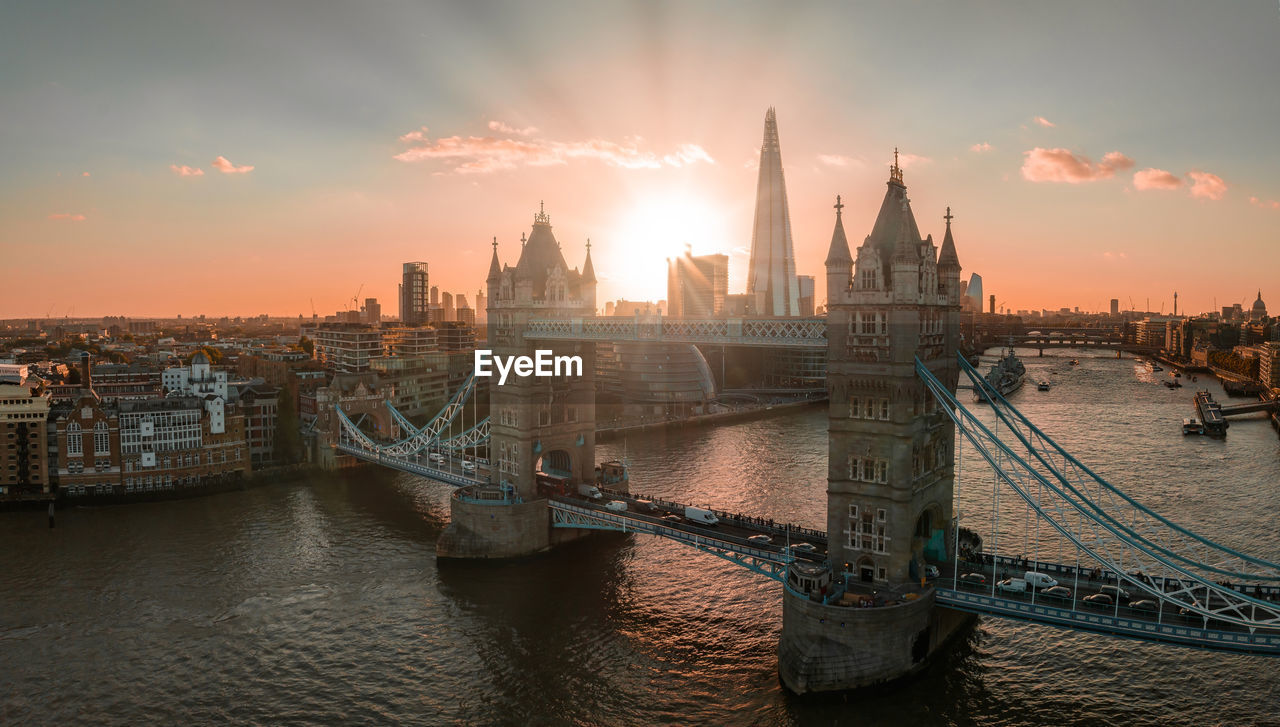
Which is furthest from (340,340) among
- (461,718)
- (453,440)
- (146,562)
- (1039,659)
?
(1039,659)

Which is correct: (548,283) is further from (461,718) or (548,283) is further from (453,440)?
(461,718)

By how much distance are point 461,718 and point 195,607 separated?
83.8 feet

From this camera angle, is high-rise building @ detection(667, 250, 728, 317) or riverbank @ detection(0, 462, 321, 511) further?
high-rise building @ detection(667, 250, 728, 317)

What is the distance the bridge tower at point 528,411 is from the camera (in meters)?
61.3

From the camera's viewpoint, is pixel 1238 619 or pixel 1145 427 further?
pixel 1145 427

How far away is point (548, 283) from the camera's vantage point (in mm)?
66750

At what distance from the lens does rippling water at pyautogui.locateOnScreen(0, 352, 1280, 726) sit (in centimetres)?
4000

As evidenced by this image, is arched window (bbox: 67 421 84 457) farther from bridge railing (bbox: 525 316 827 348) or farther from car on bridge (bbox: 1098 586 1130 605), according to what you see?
car on bridge (bbox: 1098 586 1130 605)

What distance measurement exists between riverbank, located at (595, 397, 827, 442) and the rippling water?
47.8 m

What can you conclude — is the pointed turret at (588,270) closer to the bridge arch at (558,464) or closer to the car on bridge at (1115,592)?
the bridge arch at (558,464)

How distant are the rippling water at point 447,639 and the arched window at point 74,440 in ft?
22.8

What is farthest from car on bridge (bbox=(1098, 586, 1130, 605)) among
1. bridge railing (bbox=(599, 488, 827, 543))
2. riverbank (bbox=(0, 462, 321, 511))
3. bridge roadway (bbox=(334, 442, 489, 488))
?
riverbank (bbox=(0, 462, 321, 511))

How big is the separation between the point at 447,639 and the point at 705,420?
9478 cm

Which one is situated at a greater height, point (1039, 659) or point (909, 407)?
point (909, 407)
